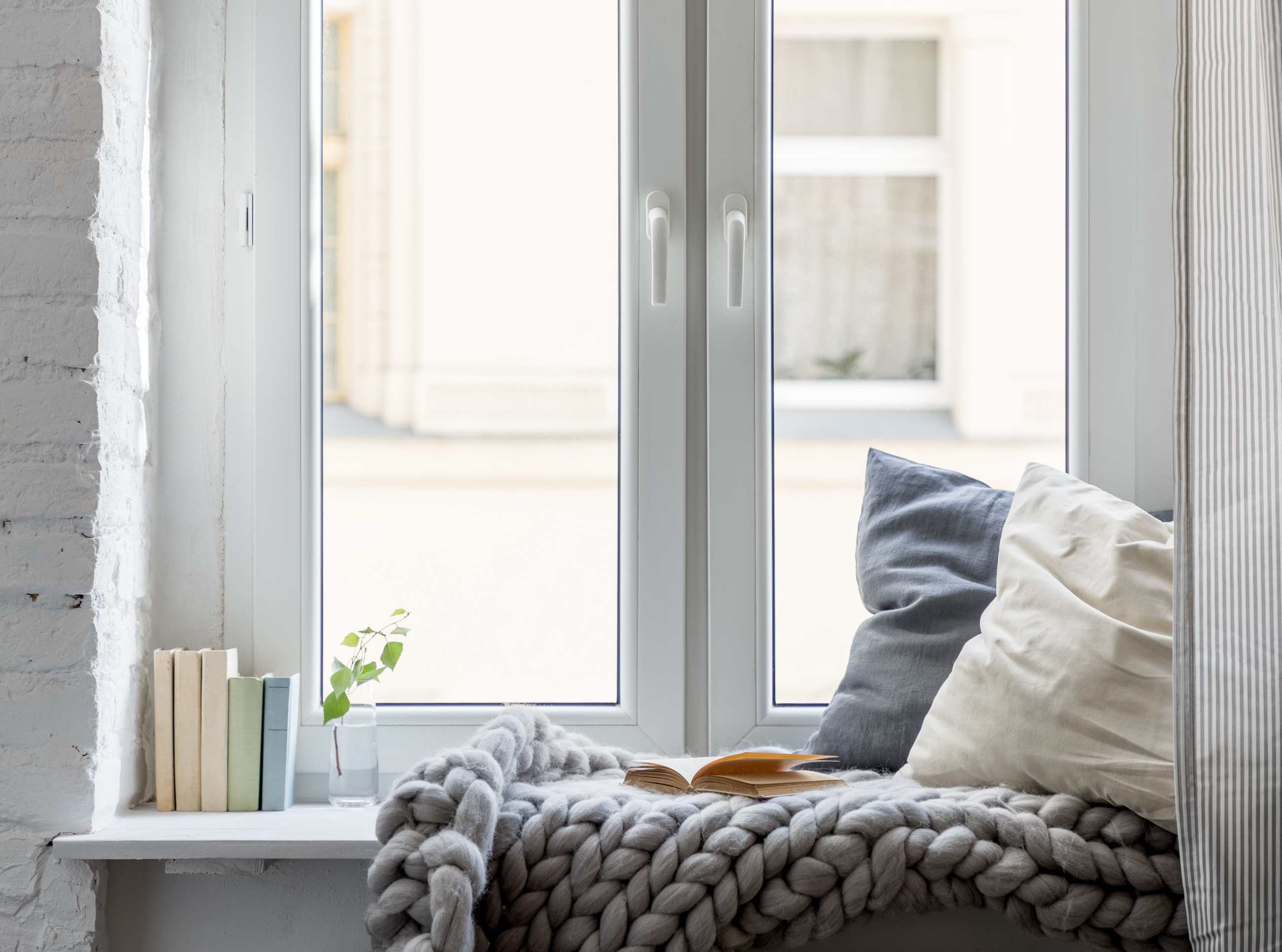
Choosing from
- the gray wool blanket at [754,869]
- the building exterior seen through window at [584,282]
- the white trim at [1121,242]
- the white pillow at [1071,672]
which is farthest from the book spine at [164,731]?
the white trim at [1121,242]

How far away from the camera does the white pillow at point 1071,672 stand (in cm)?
87

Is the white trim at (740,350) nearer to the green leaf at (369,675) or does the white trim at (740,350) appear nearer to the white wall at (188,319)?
the green leaf at (369,675)

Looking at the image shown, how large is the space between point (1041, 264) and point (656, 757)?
92 centimetres

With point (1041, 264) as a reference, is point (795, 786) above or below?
below

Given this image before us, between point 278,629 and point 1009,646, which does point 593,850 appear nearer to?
point 1009,646

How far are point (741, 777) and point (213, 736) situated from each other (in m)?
0.73

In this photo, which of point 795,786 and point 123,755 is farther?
point 123,755

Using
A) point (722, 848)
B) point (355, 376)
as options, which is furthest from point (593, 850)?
point (355, 376)

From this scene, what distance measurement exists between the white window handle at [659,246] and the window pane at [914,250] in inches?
6.8

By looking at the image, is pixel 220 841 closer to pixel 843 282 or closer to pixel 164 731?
pixel 164 731

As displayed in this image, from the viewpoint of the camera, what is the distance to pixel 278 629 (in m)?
1.38

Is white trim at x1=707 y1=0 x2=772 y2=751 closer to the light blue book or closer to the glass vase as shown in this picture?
the glass vase

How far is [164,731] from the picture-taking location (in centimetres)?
127

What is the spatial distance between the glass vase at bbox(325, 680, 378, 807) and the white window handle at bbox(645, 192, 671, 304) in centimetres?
71
